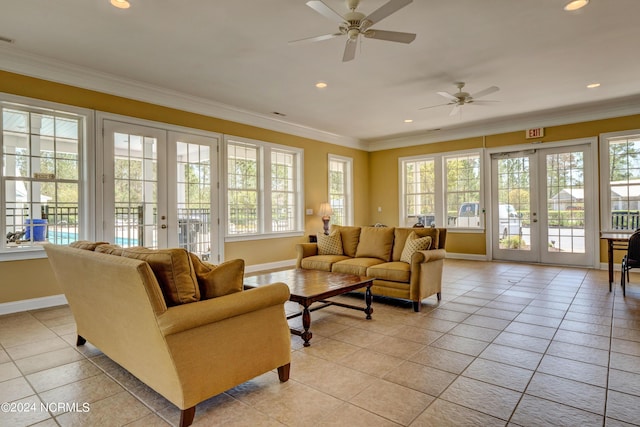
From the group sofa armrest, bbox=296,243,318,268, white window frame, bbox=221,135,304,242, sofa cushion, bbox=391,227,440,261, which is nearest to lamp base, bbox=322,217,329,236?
white window frame, bbox=221,135,304,242

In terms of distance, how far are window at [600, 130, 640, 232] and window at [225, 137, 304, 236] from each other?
5638 millimetres

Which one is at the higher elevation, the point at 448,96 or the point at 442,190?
the point at 448,96

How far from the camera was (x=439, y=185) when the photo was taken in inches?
327

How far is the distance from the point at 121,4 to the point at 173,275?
2551 mm

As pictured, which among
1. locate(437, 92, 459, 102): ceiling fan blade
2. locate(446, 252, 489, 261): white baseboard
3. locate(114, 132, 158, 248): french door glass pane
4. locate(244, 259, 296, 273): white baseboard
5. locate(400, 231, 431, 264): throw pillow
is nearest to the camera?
locate(400, 231, 431, 264): throw pillow

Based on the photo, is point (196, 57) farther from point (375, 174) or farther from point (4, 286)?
point (375, 174)

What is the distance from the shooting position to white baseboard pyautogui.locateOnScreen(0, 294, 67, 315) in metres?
3.97

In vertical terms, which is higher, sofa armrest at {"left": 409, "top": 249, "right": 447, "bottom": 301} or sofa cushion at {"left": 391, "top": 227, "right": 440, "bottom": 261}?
sofa cushion at {"left": 391, "top": 227, "right": 440, "bottom": 261}

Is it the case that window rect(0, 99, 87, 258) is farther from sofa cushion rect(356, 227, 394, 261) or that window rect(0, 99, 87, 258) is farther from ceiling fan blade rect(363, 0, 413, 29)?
ceiling fan blade rect(363, 0, 413, 29)

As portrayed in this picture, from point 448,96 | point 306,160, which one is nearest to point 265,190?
point 306,160

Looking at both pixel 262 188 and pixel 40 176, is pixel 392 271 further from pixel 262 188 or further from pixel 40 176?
pixel 40 176

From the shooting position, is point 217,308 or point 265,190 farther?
point 265,190

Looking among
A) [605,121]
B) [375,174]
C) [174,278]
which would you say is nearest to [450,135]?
[375,174]

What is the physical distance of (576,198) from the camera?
22.0 ft
